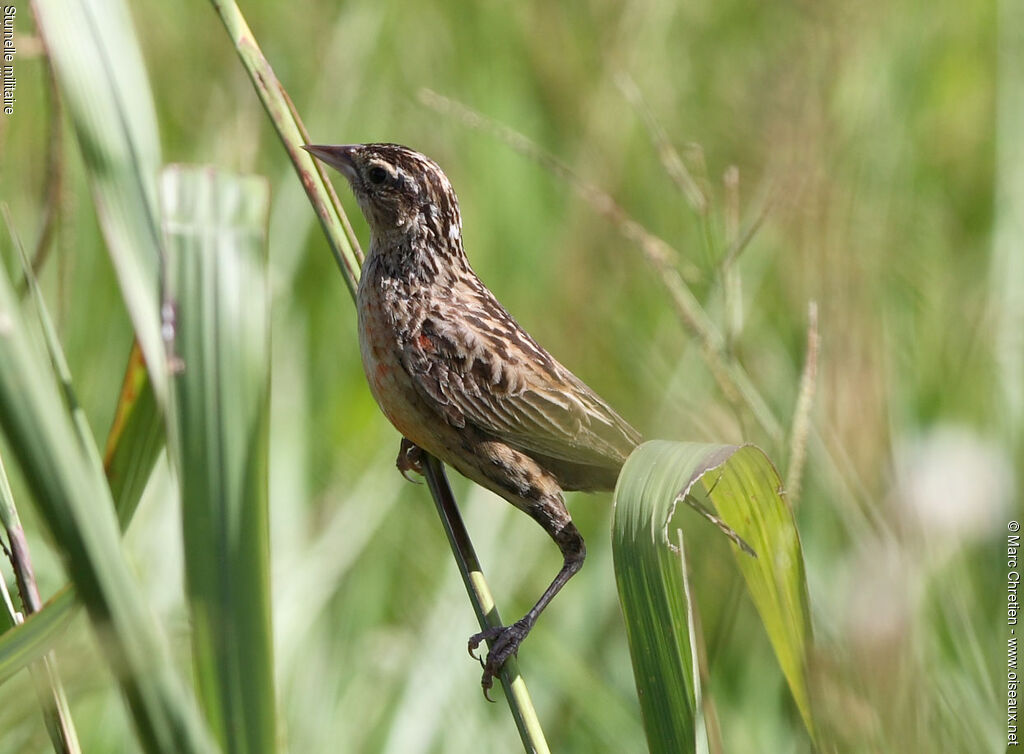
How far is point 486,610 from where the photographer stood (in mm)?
1946

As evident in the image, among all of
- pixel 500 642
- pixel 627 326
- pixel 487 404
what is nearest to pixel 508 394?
pixel 487 404

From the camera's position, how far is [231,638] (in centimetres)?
125

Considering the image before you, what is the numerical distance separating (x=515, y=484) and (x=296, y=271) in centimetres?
245

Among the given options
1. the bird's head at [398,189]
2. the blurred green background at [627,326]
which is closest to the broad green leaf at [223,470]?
the blurred green background at [627,326]

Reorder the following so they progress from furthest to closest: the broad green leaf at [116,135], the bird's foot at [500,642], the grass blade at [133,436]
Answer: the bird's foot at [500,642], the grass blade at [133,436], the broad green leaf at [116,135]

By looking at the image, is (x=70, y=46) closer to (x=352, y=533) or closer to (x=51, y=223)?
(x=51, y=223)

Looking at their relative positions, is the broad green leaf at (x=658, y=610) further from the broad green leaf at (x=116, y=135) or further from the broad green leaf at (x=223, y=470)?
the broad green leaf at (x=116, y=135)

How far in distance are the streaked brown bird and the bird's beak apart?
0.29m

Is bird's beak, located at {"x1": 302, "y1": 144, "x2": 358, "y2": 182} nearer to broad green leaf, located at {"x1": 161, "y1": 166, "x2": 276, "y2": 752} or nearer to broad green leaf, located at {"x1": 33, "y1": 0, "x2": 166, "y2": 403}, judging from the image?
broad green leaf, located at {"x1": 33, "y1": 0, "x2": 166, "y2": 403}

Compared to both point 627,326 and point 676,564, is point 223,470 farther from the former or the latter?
point 627,326

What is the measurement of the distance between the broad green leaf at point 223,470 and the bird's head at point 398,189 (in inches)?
58.8

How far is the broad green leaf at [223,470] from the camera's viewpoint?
4.12 feet

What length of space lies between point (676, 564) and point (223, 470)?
0.61 metres

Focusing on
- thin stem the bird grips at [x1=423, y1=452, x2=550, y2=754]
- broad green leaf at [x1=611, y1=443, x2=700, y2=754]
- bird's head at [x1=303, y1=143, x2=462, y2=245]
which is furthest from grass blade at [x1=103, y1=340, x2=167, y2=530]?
bird's head at [x1=303, y1=143, x2=462, y2=245]
